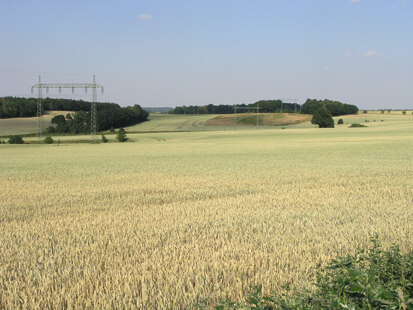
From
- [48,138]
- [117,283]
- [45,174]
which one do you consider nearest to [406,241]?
[117,283]

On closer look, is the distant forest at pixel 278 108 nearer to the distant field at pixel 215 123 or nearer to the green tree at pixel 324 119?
the distant field at pixel 215 123

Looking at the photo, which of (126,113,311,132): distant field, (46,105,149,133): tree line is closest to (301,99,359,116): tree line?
(126,113,311,132): distant field

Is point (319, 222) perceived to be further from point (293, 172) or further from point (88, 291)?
point (293, 172)

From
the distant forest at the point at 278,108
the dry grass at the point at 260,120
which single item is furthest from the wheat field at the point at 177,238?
the distant forest at the point at 278,108

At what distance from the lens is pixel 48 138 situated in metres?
67.1

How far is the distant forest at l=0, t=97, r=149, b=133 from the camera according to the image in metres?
90.0

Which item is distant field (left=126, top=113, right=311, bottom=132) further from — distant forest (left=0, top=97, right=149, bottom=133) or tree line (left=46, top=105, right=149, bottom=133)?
distant forest (left=0, top=97, right=149, bottom=133)

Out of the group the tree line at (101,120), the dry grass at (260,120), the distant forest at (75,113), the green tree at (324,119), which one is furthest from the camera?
the dry grass at (260,120)

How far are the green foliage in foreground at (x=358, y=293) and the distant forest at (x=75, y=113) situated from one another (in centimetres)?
8828

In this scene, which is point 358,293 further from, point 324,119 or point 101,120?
point 324,119

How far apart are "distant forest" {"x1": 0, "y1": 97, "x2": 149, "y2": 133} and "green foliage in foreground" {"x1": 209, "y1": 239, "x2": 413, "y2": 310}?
88282 mm

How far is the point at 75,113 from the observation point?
309 ft

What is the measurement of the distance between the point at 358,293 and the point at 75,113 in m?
95.6

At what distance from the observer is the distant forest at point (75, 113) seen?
90.0 meters
